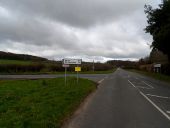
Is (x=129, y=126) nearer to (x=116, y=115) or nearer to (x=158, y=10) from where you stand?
(x=116, y=115)

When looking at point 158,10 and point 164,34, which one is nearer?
point 164,34

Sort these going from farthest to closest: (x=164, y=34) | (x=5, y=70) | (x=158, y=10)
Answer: (x=5, y=70), (x=158, y=10), (x=164, y=34)

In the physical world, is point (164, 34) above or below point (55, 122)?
above

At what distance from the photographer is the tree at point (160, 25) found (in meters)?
39.0

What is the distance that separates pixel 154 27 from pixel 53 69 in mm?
36357

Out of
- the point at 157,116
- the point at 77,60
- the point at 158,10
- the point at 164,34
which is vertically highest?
the point at 158,10

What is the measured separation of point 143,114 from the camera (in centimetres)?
1145

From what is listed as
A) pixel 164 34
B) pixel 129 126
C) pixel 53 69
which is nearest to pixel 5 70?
pixel 53 69

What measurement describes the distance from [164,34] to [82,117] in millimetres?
29648

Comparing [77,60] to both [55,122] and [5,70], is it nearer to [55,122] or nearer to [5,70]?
[55,122]

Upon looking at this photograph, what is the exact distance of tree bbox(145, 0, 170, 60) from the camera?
39.0 meters

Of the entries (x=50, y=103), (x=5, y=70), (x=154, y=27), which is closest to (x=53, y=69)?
(x=5, y=70)

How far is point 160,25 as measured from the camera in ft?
143

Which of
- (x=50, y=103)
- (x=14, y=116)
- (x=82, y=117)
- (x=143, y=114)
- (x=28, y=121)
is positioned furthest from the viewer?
(x=50, y=103)
